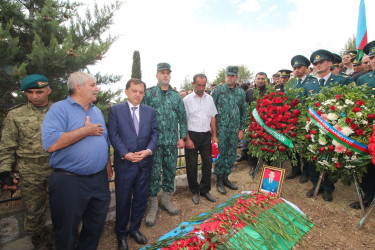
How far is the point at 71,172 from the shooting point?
6.99ft

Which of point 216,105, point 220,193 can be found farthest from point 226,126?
point 220,193

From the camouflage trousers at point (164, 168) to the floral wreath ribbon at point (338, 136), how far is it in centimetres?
239

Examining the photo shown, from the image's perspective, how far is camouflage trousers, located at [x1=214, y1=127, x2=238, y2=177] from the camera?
4360 millimetres

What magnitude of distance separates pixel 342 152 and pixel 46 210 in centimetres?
453

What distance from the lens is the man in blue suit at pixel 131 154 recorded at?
2824mm

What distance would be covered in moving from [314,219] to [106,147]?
11.2 ft

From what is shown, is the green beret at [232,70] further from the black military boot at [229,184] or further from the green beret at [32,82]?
the green beret at [32,82]

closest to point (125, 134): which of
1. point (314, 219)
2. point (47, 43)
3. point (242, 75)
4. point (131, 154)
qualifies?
point (131, 154)

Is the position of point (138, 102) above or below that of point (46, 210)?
above

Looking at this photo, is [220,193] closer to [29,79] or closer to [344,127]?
[344,127]

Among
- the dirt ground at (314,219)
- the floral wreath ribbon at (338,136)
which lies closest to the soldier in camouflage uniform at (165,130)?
the dirt ground at (314,219)

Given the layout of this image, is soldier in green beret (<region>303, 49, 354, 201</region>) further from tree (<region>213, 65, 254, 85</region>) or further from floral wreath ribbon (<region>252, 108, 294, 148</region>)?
tree (<region>213, 65, 254, 85</region>)

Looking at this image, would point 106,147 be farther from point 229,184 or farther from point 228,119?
point 229,184

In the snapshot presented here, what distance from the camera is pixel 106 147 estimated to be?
93.7 inches
